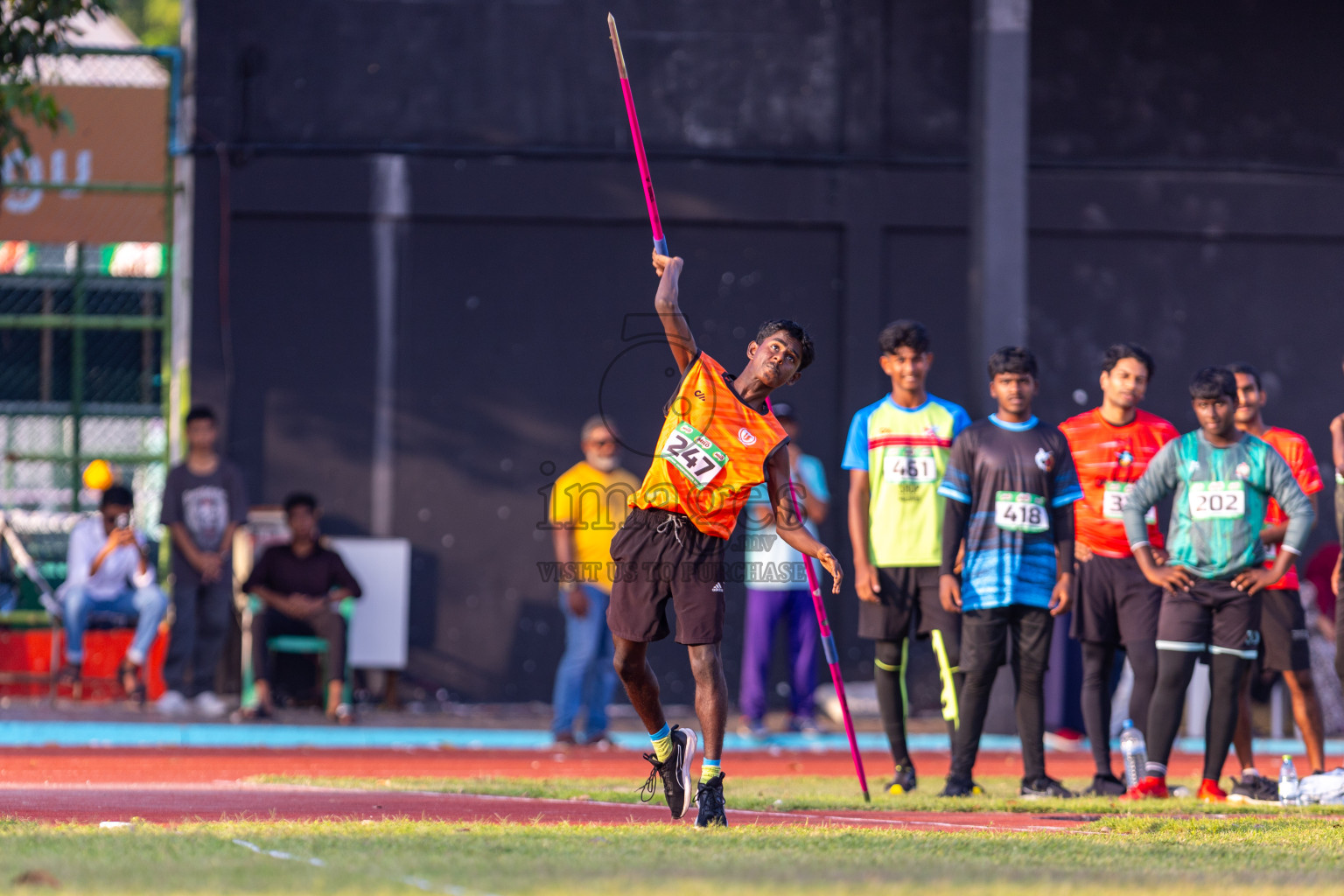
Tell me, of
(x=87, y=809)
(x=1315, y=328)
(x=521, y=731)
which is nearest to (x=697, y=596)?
(x=87, y=809)

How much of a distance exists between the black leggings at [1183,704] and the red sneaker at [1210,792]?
3 cm

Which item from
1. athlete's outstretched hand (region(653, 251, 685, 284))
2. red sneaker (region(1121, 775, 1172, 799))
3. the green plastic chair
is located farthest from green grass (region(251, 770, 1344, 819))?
the green plastic chair

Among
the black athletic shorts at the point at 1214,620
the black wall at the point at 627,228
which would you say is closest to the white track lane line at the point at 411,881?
the black athletic shorts at the point at 1214,620

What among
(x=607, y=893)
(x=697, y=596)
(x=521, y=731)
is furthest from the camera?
(x=521, y=731)

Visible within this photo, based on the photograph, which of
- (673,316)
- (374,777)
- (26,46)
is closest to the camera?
(673,316)

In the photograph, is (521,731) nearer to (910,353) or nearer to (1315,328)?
(910,353)

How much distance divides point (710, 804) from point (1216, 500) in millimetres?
3094

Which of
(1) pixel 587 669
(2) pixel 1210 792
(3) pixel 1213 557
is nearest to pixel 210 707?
(1) pixel 587 669

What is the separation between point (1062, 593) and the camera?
821 cm

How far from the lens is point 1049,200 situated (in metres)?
14.3

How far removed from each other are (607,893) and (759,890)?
42cm

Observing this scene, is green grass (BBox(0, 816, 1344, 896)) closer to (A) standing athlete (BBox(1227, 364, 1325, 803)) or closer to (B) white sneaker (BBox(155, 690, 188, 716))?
(A) standing athlete (BBox(1227, 364, 1325, 803))

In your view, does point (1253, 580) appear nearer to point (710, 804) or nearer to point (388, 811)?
point (710, 804)

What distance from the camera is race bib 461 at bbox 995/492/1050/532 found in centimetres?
822
